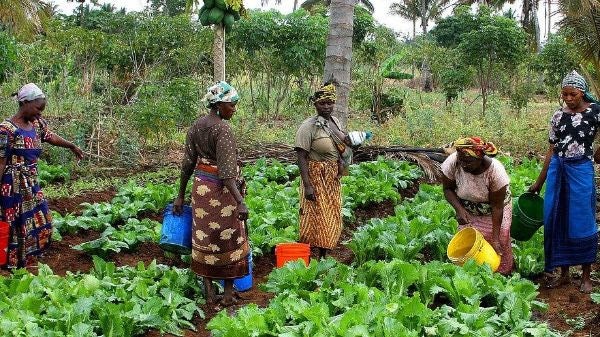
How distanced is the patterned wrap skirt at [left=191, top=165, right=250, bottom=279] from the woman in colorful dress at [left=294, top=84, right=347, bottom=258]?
3.45 ft

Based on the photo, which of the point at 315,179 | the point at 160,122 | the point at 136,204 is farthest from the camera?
the point at 160,122

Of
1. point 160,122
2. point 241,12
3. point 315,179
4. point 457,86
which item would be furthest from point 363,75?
point 315,179

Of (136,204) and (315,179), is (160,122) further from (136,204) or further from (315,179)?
(315,179)

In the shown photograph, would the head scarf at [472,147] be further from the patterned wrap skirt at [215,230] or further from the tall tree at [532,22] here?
the tall tree at [532,22]

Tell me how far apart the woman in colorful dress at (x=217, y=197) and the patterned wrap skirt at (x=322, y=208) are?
1.02 m

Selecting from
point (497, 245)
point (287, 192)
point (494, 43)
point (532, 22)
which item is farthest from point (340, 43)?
point (532, 22)

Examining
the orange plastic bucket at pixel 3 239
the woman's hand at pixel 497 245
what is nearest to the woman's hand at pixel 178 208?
the orange plastic bucket at pixel 3 239

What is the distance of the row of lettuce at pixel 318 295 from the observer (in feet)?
13.5

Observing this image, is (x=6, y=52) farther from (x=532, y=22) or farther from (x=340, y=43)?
(x=532, y=22)

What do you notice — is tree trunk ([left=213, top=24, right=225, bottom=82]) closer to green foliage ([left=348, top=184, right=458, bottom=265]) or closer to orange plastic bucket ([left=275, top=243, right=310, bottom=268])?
green foliage ([left=348, top=184, right=458, bottom=265])

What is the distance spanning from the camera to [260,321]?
Answer: 13.5 feet

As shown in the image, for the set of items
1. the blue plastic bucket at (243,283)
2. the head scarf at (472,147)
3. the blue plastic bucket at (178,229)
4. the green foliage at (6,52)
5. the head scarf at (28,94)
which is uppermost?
the green foliage at (6,52)

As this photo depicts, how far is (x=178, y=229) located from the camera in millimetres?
5270

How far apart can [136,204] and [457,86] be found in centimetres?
1358
